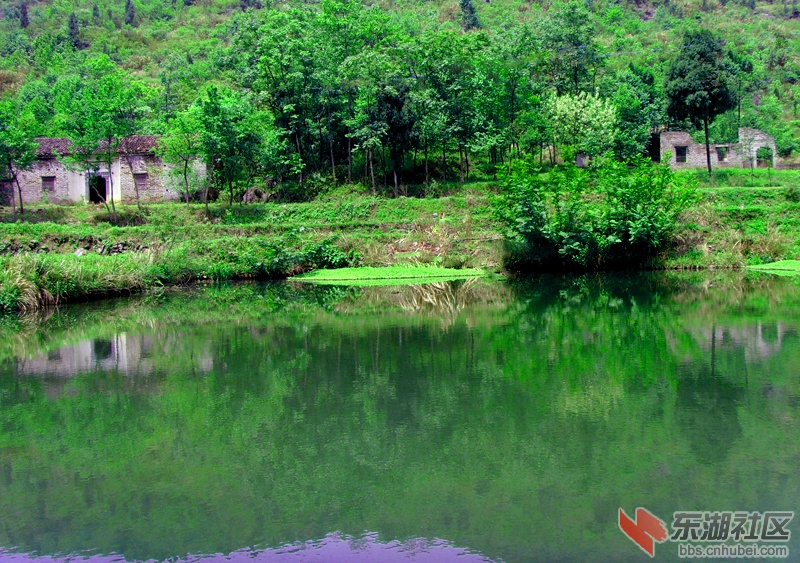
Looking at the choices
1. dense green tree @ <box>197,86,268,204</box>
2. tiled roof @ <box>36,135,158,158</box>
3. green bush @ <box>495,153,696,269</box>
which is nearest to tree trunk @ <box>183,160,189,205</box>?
dense green tree @ <box>197,86,268,204</box>

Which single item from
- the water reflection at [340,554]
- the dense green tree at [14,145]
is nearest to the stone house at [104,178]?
the dense green tree at [14,145]

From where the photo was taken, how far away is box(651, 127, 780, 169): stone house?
43.0 metres

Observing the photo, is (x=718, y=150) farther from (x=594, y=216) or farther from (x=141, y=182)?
(x=141, y=182)

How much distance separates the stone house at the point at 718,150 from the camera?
4303cm

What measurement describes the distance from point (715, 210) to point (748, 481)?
2629 centimetres

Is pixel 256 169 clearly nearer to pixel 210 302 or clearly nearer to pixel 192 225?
pixel 192 225

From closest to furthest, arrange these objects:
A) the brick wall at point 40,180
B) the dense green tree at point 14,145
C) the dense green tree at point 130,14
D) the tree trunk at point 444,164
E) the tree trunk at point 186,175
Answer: the dense green tree at point 14,145, the tree trunk at point 186,175, the tree trunk at point 444,164, the brick wall at point 40,180, the dense green tree at point 130,14

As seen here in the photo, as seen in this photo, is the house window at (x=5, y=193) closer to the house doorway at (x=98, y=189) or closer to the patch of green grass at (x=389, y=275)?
the house doorway at (x=98, y=189)

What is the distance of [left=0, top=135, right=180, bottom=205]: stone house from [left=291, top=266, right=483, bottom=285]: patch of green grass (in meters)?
15.9

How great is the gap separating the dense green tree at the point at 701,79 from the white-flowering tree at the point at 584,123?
3.55 meters

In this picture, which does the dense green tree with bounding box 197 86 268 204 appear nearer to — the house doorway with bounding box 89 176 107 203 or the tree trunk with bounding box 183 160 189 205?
the tree trunk with bounding box 183 160 189 205

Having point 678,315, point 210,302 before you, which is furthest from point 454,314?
point 210,302

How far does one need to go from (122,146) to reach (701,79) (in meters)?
31.8

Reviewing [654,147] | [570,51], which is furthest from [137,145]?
[654,147]
